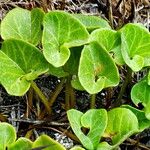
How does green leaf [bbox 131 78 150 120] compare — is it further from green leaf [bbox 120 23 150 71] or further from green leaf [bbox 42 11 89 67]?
green leaf [bbox 42 11 89 67]

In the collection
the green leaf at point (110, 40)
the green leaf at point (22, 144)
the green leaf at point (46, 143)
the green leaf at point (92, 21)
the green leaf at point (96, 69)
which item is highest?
the green leaf at point (92, 21)

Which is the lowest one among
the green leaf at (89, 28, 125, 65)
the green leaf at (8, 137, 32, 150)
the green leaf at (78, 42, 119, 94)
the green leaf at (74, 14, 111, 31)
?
the green leaf at (8, 137, 32, 150)

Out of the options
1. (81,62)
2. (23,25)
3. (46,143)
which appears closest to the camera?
(46,143)

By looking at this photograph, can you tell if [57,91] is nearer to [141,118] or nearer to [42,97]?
[42,97]

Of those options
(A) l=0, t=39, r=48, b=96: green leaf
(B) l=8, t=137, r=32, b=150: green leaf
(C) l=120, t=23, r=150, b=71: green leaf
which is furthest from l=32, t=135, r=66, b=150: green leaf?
(C) l=120, t=23, r=150, b=71: green leaf

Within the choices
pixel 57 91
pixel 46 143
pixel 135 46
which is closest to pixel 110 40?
pixel 135 46

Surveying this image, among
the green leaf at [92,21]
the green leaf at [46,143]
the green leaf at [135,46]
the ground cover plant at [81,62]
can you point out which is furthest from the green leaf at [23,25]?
the green leaf at [46,143]

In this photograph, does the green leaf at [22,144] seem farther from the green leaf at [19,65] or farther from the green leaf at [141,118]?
the green leaf at [141,118]
